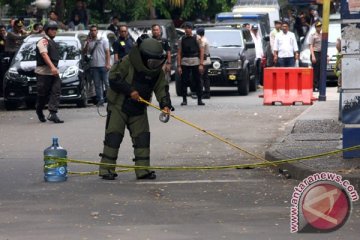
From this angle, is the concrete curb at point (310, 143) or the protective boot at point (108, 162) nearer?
the concrete curb at point (310, 143)

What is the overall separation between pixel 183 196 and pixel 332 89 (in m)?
20.2

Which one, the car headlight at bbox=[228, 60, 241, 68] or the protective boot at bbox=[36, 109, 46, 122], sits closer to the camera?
the protective boot at bbox=[36, 109, 46, 122]

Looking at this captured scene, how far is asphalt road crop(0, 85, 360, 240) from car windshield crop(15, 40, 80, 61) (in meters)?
5.91

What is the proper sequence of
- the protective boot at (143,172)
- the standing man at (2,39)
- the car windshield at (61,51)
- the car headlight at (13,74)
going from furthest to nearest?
the standing man at (2,39)
the car windshield at (61,51)
the car headlight at (13,74)
the protective boot at (143,172)

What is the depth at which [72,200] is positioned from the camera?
12.7 metres

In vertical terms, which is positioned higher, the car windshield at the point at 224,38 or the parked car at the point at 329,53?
the car windshield at the point at 224,38

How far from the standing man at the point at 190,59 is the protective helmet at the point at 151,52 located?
39.5ft

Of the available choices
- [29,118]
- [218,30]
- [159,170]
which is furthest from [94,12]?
[159,170]

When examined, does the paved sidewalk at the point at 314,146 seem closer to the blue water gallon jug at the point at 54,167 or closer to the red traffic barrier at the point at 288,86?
the blue water gallon jug at the point at 54,167

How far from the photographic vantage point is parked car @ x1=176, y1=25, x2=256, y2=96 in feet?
100

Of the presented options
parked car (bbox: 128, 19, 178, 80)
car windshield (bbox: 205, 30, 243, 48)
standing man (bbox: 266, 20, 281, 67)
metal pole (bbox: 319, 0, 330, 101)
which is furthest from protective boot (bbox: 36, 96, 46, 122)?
parked car (bbox: 128, 19, 178, 80)

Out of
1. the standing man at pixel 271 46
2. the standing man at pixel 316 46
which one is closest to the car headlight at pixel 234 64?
the standing man at pixel 316 46

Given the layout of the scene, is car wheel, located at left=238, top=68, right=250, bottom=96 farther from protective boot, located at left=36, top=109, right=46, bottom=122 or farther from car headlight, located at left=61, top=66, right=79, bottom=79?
protective boot, located at left=36, top=109, right=46, bottom=122

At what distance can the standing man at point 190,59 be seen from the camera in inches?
1038
